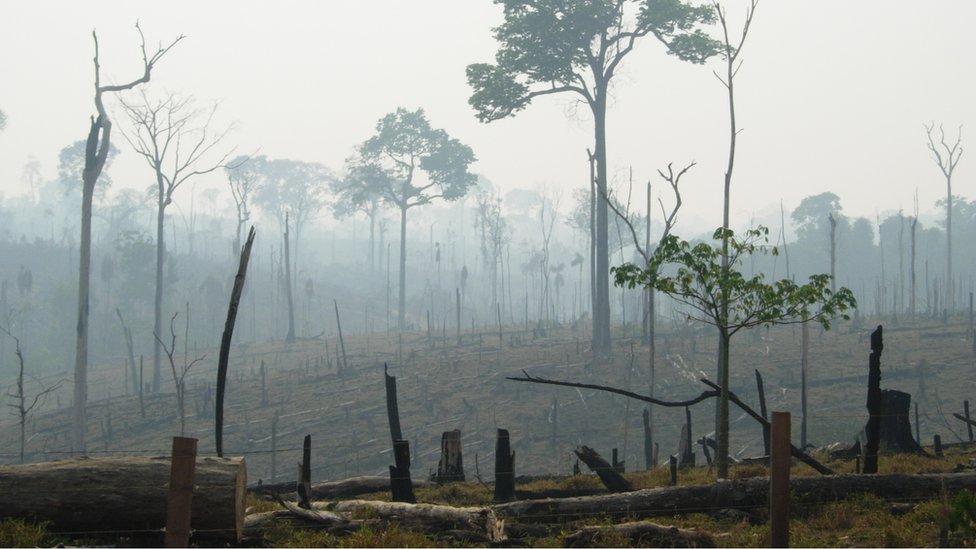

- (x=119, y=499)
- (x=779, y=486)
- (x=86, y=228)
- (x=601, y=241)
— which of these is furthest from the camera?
(x=601, y=241)

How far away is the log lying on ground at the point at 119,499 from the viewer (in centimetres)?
847

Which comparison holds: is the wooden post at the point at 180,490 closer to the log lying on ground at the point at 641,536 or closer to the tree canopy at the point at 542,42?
the log lying on ground at the point at 641,536

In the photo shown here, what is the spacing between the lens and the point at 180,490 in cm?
663

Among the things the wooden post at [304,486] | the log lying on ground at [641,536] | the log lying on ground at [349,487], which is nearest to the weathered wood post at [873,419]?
the log lying on ground at [641,536]

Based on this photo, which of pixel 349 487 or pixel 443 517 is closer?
pixel 443 517

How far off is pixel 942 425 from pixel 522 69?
20158 millimetres

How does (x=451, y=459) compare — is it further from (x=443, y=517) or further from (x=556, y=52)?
(x=556, y=52)

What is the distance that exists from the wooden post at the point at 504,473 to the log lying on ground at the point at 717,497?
5.66 ft

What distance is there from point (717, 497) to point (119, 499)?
243 inches

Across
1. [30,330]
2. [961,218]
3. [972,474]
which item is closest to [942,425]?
[972,474]

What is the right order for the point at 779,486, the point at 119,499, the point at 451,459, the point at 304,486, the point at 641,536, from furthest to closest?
1. the point at 451,459
2. the point at 304,486
3. the point at 641,536
4. the point at 119,499
5. the point at 779,486

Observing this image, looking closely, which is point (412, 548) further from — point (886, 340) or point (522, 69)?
point (886, 340)

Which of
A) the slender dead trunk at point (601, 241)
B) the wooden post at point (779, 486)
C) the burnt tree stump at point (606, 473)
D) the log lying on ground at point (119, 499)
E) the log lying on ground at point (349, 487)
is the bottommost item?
the log lying on ground at point (349, 487)

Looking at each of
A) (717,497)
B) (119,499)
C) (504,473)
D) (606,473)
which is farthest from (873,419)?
(119,499)
